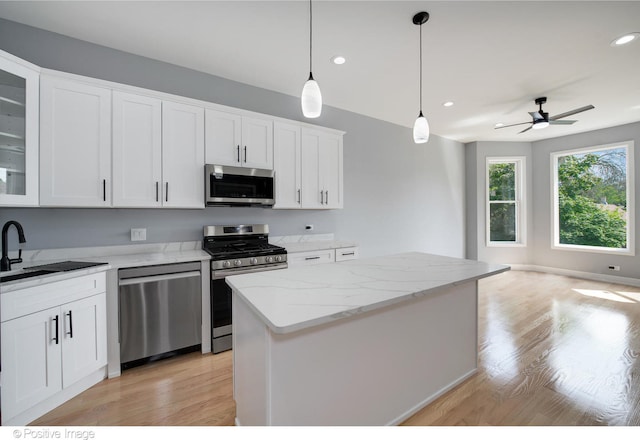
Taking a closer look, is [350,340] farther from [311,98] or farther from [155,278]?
[155,278]

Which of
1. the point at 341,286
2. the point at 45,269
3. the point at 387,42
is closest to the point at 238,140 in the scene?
the point at 387,42

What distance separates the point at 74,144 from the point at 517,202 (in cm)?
729

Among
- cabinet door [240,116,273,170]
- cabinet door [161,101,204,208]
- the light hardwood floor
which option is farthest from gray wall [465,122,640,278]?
cabinet door [161,101,204,208]

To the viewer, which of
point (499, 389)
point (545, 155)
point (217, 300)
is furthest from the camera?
point (545, 155)

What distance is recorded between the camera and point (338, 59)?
2.68 m

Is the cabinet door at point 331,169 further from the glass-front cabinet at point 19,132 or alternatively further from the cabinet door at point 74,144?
the glass-front cabinet at point 19,132

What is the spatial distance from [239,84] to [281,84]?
0.49m

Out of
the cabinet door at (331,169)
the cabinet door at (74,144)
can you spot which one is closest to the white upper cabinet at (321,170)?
the cabinet door at (331,169)

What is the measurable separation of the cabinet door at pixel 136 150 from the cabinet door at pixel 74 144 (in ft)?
0.21

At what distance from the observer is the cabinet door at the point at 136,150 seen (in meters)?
2.26

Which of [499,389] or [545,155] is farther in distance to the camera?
[545,155]

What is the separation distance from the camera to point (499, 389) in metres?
1.91
